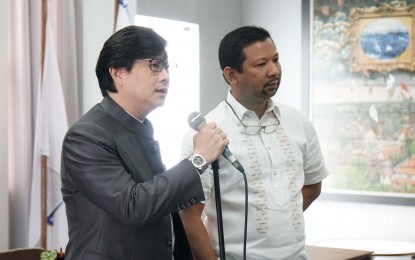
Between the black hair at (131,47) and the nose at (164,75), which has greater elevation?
the black hair at (131,47)

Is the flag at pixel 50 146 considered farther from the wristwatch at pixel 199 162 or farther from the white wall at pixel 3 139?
the wristwatch at pixel 199 162

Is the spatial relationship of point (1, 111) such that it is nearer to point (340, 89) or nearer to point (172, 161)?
point (172, 161)

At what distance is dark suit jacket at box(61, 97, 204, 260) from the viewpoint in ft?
5.21

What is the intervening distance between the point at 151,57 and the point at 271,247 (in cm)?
80

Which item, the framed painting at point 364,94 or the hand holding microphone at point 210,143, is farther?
the framed painting at point 364,94

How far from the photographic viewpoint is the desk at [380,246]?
13.4 ft

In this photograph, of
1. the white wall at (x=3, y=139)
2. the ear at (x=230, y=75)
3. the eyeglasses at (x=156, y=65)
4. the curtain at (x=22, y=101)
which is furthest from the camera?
the curtain at (x=22, y=101)

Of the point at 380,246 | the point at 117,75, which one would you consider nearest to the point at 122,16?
the point at 380,246

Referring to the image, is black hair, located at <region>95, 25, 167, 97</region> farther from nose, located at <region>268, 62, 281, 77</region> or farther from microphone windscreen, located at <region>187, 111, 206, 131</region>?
nose, located at <region>268, 62, 281, 77</region>

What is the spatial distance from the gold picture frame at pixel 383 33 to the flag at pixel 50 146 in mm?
2268

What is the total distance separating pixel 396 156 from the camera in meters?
4.81

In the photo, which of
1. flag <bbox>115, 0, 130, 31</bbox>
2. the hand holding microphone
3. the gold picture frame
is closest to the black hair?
the hand holding microphone

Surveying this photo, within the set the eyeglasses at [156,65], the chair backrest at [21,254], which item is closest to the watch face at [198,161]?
the eyeglasses at [156,65]

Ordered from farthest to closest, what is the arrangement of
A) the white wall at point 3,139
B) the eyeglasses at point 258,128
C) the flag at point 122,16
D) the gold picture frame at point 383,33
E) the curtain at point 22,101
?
the gold picture frame at point 383,33
the flag at point 122,16
the curtain at point 22,101
the white wall at point 3,139
the eyeglasses at point 258,128
